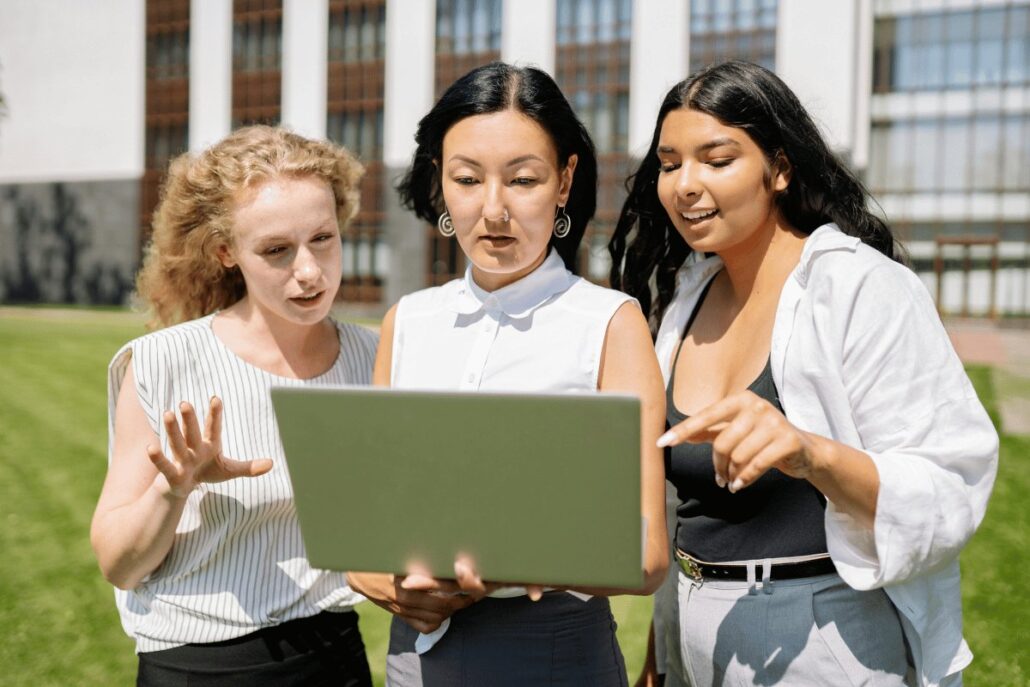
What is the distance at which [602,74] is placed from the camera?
2894cm

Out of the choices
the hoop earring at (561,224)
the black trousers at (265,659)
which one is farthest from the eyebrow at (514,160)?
the black trousers at (265,659)

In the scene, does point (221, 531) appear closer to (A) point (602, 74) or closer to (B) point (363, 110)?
(A) point (602, 74)

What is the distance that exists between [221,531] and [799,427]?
140 cm

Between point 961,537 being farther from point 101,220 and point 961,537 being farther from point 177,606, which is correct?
point 101,220

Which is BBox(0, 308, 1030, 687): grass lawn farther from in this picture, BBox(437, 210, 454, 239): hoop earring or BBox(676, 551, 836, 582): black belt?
BBox(437, 210, 454, 239): hoop earring

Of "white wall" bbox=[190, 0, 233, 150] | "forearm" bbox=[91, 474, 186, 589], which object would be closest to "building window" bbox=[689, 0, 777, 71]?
"white wall" bbox=[190, 0, 233, 150]

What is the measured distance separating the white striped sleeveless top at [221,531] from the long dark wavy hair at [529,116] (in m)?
0.74

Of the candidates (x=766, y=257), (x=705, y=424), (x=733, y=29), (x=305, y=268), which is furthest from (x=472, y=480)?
(x=733, y=29)

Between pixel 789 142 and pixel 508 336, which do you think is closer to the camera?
pixel 508 336

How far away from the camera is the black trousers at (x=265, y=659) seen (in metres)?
2.38

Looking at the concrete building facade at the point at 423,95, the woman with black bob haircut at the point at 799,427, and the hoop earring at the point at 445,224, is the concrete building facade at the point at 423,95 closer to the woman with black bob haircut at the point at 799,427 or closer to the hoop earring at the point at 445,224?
the woman with black bob haircut at the point at 799,427

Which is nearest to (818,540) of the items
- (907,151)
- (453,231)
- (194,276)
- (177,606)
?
(453,231)

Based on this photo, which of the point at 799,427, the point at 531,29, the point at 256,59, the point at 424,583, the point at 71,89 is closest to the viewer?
the point at 424,583

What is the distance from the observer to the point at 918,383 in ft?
6.25
